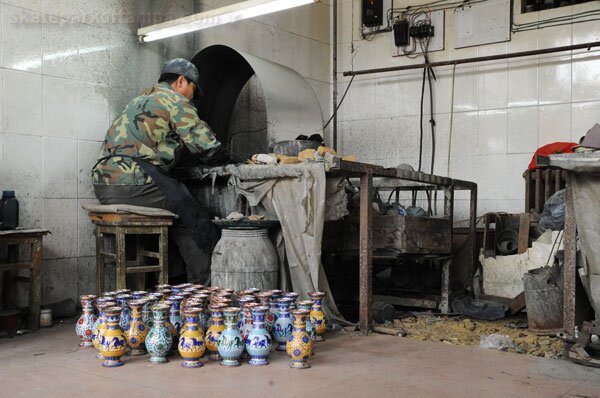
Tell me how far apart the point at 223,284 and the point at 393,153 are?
4.03 metres

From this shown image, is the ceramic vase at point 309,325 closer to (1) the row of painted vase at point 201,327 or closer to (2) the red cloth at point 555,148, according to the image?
(1) the row of painted vase at point 201,327

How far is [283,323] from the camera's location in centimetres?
341

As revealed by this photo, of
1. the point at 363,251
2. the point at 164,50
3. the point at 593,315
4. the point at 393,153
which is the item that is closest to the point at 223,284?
the point at 363,251

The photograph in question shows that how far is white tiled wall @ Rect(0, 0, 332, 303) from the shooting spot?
4.53 metres

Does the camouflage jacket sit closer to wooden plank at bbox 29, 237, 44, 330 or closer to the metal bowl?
the metal bowl

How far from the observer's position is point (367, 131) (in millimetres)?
7758

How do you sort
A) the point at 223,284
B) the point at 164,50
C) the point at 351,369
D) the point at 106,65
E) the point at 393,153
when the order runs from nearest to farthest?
the point at 351,369
the point at 223,284
the point at 106,65
the point at 164,50
the point at 393,153

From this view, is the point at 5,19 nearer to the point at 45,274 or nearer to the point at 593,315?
the point at 45,274

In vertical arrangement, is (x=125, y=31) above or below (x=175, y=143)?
above

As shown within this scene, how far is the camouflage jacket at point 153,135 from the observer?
4598mm

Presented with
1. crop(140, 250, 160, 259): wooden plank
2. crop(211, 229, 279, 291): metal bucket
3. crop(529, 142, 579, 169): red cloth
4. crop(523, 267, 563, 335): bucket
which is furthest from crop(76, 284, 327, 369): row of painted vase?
crop(529, 142, 579, 169): red cloth

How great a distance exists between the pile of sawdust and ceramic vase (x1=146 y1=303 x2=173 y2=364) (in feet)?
5.40

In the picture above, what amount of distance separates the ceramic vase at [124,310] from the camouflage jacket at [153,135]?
1.33 metres

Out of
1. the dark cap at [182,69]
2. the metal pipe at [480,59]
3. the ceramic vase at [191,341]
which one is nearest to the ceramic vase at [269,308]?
the ceramic vase at [191,341]
